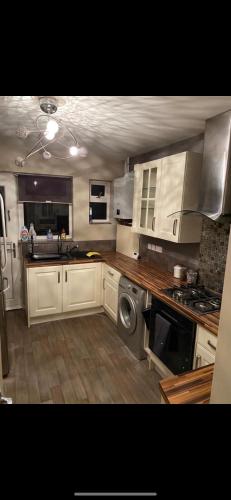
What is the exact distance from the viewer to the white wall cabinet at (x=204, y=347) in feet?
4.68

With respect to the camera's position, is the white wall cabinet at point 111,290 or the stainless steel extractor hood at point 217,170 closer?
the stainless steel extractor hood at point 217,170

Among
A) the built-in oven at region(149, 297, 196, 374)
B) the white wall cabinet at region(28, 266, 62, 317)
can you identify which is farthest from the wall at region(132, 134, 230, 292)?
the white wall cabinet at region(28, 266, 62, 317)

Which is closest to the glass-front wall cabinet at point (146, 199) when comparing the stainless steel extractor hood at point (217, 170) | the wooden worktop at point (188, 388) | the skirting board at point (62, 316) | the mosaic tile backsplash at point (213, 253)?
the mosaic tile backsplash at point (213, 253)

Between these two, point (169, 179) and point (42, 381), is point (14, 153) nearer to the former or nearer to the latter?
point (169, 179)

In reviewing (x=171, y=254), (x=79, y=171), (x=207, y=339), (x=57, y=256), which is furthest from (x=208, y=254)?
(x=79, y=171)

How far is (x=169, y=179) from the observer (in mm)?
2195

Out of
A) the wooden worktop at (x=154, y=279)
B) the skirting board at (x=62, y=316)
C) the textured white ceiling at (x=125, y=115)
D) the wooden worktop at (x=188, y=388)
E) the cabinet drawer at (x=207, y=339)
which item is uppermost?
the textured white ceiling at (x=125, y=115)

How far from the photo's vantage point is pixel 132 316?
7.63 feet

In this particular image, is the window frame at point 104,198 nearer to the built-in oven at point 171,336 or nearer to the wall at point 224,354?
the built-in oven at point 171,336

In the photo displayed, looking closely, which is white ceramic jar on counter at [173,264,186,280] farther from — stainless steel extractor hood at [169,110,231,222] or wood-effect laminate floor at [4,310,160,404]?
wood-effect laminate floor at [4,310,160,404]

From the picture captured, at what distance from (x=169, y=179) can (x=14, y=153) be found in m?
1.93

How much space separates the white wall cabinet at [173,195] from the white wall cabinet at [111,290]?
0.67 metres
